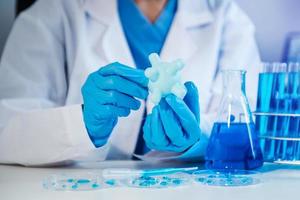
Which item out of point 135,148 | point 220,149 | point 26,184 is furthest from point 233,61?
point 26,184

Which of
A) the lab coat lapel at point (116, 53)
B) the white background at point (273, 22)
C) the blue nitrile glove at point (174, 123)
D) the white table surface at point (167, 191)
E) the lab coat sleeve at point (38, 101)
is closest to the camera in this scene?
the white table surface at point (167, 191)

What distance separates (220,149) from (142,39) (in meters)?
0.56

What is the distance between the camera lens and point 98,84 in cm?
86

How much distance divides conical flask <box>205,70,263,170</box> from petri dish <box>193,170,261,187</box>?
27 millimetres

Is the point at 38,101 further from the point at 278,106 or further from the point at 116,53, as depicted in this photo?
the point at 278,106

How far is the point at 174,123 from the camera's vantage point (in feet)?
2.71

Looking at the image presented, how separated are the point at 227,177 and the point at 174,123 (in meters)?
0.14

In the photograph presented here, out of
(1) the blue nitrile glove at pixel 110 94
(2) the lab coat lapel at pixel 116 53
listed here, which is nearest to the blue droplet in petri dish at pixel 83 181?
(1) the blue nitrile glove at pixel 110 94

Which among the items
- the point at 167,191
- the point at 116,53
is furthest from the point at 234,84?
the point at 116,53

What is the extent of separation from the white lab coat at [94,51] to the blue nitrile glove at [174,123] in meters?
0.19

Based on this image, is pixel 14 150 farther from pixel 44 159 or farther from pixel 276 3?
pixel 276 3

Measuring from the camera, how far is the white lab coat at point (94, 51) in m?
1.22

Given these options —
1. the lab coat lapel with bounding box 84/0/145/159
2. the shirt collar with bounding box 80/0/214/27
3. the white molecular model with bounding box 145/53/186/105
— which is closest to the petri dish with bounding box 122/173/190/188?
the white molecular model with bounding box 145/53/186/105

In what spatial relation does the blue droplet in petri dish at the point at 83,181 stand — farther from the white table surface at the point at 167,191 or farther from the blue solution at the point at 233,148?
the blue solution at the point at 233,148
